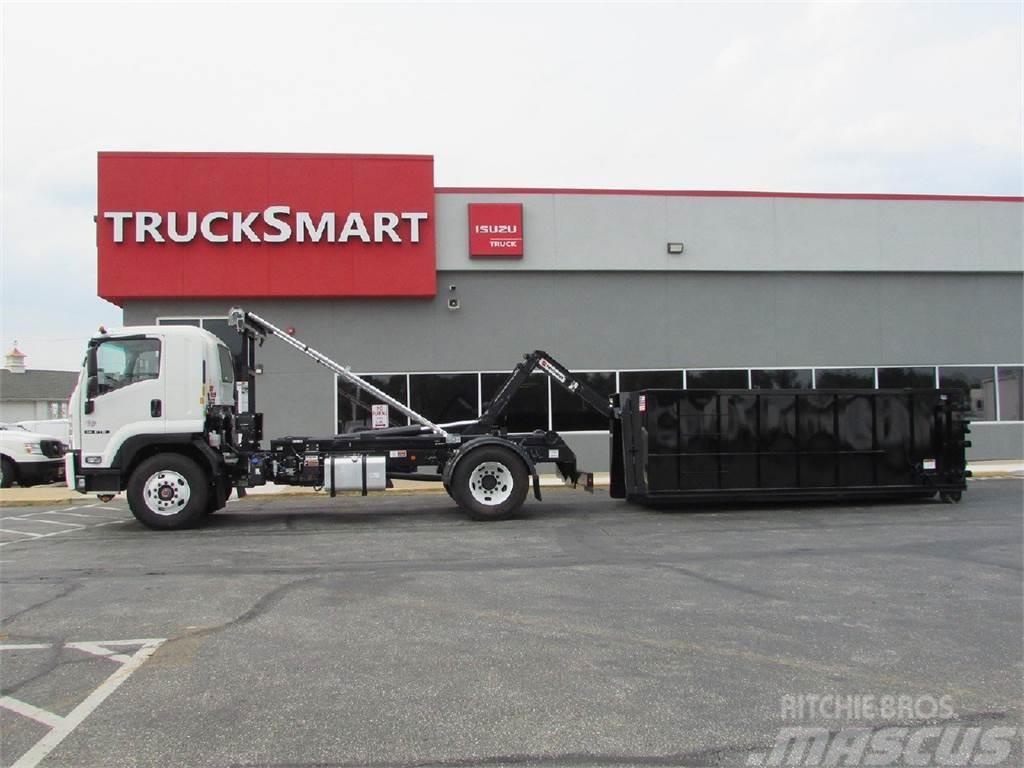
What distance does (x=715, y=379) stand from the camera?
21.0 m

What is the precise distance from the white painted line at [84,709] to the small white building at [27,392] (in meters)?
47.8

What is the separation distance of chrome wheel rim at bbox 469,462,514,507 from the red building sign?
8.83 metres

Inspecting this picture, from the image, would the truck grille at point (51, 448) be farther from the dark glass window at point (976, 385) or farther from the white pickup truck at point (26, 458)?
the dark glass window at point (976, 385)

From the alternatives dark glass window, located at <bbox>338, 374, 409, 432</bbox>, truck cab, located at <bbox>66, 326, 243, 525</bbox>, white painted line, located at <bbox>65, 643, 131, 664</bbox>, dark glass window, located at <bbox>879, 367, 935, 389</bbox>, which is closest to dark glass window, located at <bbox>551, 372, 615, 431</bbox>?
dark glass window, located at <bbox>338, 374, 409, 432</bbox>

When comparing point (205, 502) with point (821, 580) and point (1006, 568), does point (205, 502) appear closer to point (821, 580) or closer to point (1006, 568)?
point (821, 580)

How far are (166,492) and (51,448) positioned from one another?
8.90 metres

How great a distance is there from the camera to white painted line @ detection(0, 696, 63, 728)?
4332 mm

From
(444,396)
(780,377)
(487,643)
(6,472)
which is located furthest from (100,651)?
(780,377)

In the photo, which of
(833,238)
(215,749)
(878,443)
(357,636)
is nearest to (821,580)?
(357,636)

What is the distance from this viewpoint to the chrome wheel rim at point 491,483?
484 inches

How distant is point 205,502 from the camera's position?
11633 mm

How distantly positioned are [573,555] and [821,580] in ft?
8.76

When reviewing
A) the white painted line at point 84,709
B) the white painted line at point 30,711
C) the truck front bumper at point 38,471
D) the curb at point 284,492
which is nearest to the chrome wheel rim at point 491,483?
the curb at point 284,492

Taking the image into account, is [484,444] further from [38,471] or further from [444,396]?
[38,471]
